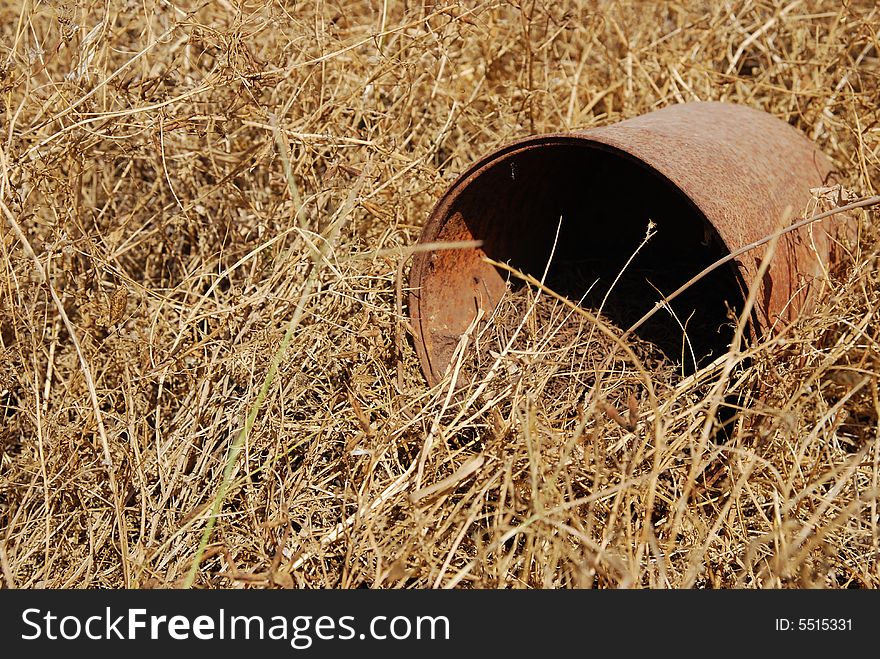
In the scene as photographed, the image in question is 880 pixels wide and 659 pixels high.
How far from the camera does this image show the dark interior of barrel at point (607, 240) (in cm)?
191

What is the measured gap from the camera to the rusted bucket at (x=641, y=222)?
157 cm

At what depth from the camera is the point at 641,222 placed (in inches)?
90.4

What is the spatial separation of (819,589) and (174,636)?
990 mm

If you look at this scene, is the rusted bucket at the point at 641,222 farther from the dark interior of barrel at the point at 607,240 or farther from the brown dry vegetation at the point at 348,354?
the brown dry vegetation at the point at 348,354

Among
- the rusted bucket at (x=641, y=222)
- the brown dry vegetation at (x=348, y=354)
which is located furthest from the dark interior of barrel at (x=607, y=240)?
the brown dry vegetation at (x=348, y=354)

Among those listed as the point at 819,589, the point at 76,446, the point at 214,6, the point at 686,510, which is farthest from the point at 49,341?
the point at 819,589

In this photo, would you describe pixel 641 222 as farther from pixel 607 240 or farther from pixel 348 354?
pixel 348 354

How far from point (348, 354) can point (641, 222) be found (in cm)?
92

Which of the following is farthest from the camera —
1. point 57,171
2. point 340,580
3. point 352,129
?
point 352,129

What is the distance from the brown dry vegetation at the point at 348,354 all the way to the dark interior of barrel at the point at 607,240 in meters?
0.19

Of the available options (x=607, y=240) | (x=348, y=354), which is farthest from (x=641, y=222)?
(x=348, y=354)

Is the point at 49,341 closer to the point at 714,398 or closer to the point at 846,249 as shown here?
the point at 714,398

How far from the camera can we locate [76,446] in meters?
1.72

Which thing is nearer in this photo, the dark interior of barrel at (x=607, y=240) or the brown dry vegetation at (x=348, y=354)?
the brown dry vegetation at (x=348, y=354)
